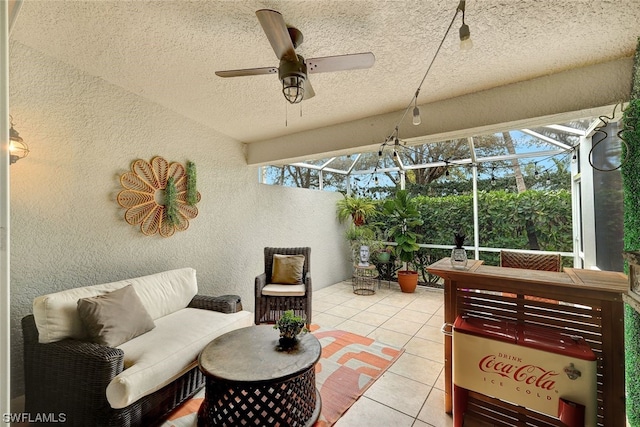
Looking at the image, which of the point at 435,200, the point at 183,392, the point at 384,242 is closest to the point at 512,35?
the point at 183,392

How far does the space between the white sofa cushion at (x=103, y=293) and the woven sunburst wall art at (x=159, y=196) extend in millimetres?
568

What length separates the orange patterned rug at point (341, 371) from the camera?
1.91 m

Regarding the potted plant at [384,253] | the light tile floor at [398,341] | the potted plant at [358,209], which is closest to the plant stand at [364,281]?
the light tile floor at [398,341]

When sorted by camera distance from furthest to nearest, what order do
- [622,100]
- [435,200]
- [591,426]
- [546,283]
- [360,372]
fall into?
[435,200] < [360,372] < [622,100] < [546,283] < [591,426]

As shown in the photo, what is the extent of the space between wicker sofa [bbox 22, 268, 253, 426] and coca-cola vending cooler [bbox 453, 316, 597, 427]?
193 cm

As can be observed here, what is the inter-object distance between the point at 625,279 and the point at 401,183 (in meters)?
4.25

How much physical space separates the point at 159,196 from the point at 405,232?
414 centimetres

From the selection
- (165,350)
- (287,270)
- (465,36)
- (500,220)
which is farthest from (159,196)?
(500,220)

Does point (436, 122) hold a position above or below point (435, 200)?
above

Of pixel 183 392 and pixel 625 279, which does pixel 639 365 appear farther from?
pixel 183 392

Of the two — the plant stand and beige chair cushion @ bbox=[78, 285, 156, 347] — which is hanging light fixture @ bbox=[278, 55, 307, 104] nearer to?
beige chair cushion @ bbox=[78, 285, 156, 347]

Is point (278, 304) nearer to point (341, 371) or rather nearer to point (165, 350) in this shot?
point (341, 371)

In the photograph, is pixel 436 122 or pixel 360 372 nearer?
pixel 360 372

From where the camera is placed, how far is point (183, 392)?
1981 mm
